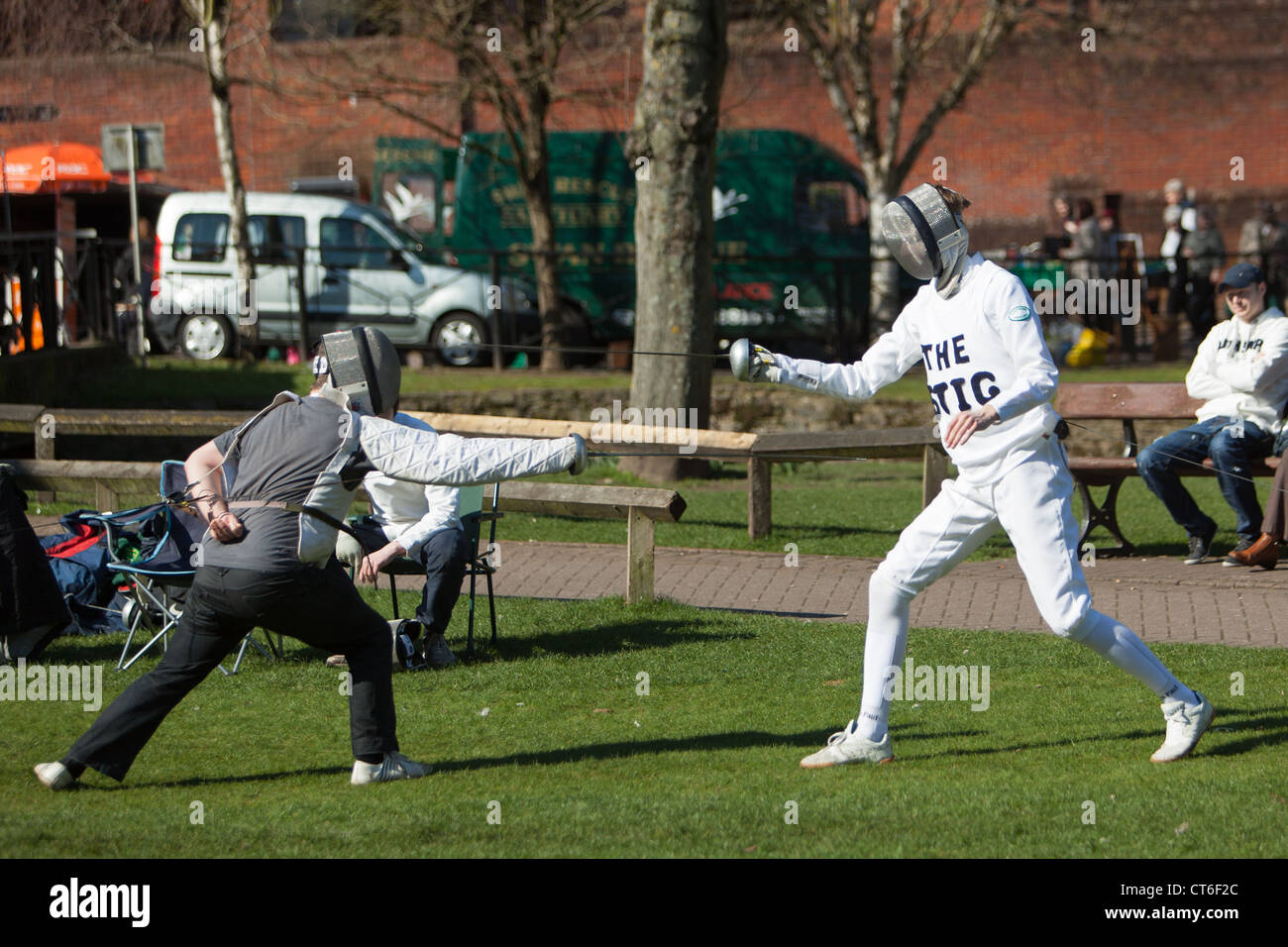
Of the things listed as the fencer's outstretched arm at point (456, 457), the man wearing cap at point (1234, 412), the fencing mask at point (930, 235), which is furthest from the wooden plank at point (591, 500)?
the man wearing cap at point (1234, 412)

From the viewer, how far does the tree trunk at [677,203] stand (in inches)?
495

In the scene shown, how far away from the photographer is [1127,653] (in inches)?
217

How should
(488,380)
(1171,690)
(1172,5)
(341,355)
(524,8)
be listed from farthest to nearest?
(1172,5) → (524,8) → (488,380) → (1171,690) → (341,355)

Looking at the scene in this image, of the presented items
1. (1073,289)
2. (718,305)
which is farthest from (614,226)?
(1073,289)

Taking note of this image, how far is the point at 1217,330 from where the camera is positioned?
942 cm

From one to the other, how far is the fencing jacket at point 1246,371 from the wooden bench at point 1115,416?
1.32ft

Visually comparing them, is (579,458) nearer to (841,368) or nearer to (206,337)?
(841,368)

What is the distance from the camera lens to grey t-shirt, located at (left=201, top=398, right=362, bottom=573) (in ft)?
16.9

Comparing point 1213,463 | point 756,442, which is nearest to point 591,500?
point 756,442

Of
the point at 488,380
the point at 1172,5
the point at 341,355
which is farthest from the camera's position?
the point at 1172,5

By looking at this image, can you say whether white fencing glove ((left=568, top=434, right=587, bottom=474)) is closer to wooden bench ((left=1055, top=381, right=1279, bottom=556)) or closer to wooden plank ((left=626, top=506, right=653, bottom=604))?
wooden plank ((left=626, top=506, right=653, bottom=604))

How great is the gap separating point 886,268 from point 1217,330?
10343 millimetres

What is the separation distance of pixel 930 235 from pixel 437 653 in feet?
10.1

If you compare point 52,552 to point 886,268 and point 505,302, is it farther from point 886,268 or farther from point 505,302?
point 886,268
